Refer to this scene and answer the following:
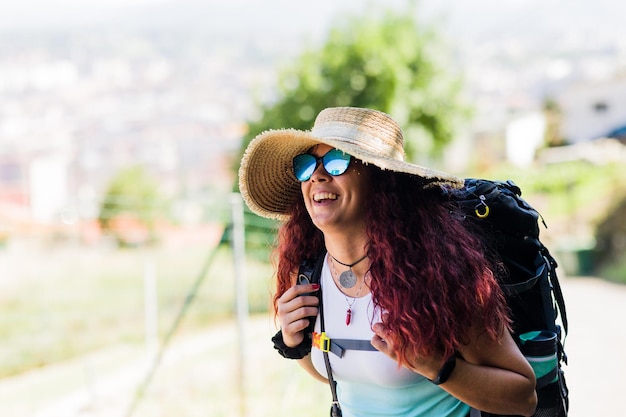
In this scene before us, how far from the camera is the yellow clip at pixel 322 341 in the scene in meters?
1.87

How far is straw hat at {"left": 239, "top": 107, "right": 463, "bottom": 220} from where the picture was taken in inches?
72.2

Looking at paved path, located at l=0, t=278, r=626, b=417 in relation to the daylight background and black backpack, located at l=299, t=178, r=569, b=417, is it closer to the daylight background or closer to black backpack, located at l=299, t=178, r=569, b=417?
the daylight background

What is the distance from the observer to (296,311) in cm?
192

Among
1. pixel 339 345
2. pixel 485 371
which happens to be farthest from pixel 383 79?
pixel 485 371

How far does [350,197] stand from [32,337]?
34.5 ft

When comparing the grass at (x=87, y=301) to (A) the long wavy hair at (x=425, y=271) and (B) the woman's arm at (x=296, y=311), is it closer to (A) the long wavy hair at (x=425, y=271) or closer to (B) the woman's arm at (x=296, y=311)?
(B) the woman's arm at (x=296, y=311)

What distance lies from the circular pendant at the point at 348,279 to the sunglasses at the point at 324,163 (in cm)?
24

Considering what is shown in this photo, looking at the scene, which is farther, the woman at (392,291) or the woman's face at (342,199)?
the woman's face at (342,199)

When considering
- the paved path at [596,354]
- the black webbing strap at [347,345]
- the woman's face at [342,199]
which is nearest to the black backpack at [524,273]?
the black webbing strap at [347,345]

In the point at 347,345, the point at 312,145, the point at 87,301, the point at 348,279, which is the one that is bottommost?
Answer: the point at 87,301

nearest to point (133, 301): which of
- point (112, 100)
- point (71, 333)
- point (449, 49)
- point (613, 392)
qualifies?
point (71, 333)

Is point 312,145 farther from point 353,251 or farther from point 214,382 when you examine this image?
point 214,382

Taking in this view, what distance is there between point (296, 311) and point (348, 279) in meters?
0.15

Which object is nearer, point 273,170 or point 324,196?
point 324,196
